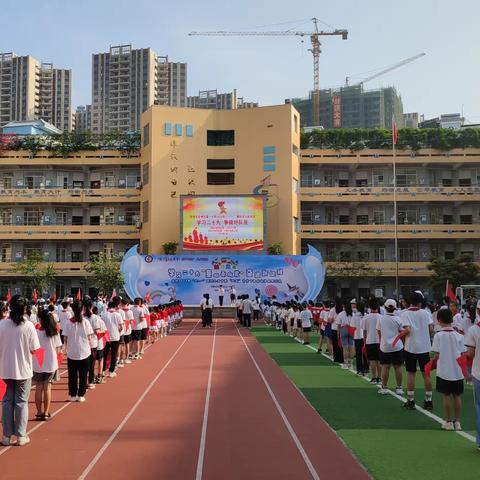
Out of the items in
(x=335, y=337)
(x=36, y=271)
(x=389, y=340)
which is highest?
(x=36, y=271)

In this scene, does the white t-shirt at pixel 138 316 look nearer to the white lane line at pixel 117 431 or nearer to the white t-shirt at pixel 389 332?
the white lane line at pixel 117 431

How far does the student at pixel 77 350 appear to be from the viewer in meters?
10.6

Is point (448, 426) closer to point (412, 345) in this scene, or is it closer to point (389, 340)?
point (412, 345)

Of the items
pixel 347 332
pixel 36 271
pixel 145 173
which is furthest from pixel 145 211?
pixel 347 332

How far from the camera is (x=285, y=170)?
4838 centimetres

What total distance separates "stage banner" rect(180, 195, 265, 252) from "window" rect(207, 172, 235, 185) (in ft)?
27.4

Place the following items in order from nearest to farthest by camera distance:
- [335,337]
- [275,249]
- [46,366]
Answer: [46,366] < [335,337] < [275,249]

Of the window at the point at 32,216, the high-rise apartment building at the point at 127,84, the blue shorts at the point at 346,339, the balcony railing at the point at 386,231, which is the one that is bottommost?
the blue shorts at the point at 346,339

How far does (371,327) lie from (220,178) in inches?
1512

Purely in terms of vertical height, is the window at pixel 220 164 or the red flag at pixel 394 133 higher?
the red flag at pixel 394 133

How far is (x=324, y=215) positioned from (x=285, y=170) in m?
5.67

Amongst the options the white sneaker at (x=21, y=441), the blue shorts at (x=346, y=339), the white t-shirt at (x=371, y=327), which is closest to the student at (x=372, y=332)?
the white t-shirt at (x=371, y=327)

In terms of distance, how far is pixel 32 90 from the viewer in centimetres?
10762

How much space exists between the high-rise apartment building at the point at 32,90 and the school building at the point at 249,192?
180 feet
